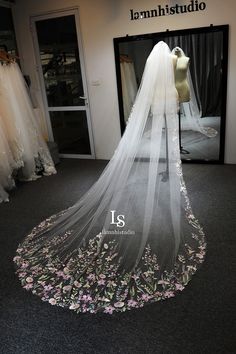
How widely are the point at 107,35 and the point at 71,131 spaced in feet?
5.21

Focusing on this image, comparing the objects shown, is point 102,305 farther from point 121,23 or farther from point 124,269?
point 121,23

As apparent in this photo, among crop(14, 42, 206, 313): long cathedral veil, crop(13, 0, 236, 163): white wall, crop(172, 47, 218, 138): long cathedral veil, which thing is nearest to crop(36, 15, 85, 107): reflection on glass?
crop(13, 0, 236, 163): white wall

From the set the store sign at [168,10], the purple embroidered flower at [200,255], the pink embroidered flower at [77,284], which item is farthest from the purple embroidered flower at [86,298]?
the store sign at [168,10]

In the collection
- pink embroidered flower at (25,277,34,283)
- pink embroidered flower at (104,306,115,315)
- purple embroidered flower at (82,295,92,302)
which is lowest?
pink embroidered flower at (104,306,115,315)

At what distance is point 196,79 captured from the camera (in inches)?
148

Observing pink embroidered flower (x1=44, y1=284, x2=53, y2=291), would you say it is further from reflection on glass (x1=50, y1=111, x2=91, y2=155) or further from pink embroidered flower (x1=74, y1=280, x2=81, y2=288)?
reflection on glass (x1=50, y1=111, x2=91, y2=155)

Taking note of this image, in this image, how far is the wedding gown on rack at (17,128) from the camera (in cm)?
362

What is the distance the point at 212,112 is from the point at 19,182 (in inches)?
110

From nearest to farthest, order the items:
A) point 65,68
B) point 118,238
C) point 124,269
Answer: point 124,269
point 118,238
point 65,68

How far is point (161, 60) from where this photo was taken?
2525 millimetres

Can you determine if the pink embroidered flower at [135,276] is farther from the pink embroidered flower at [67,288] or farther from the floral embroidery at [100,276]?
the pink embroidered flower at [67,288]

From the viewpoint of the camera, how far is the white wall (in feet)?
11.7

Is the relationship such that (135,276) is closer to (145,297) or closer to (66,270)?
(145,297)

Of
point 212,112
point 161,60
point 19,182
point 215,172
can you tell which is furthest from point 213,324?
point 19,182
